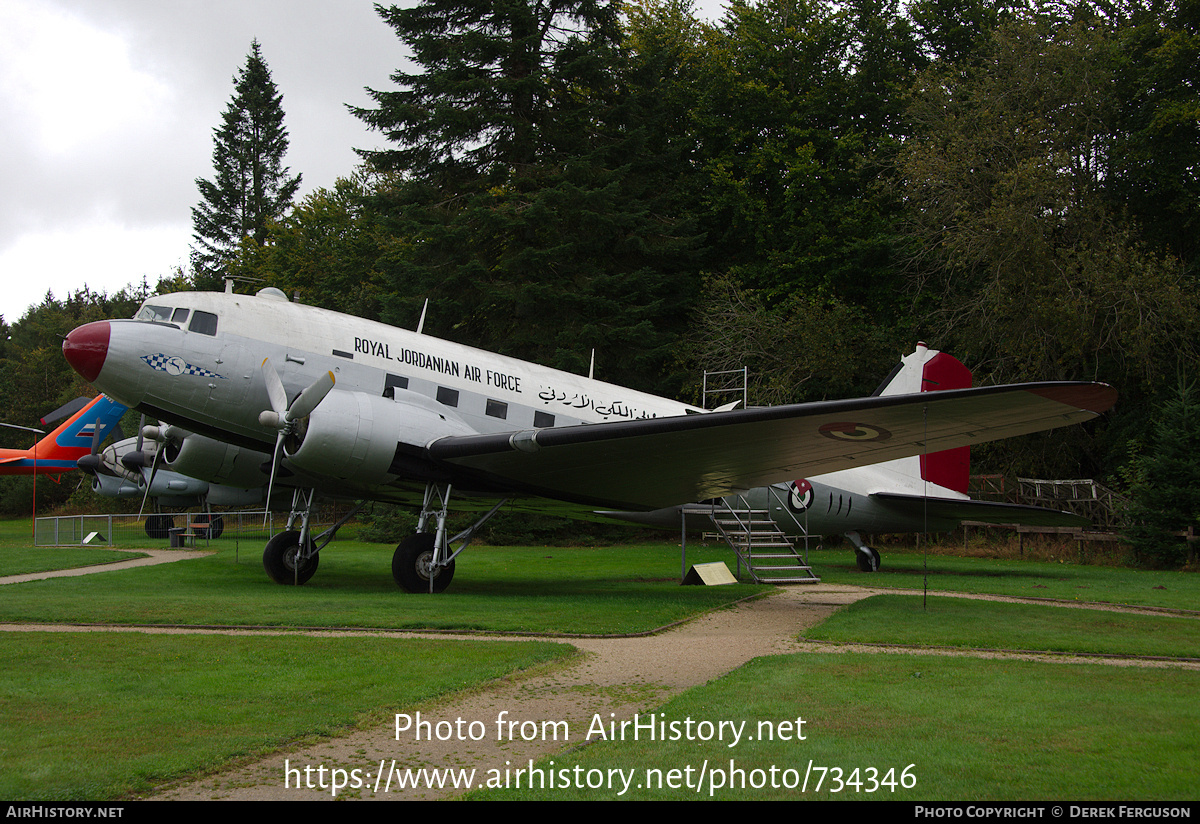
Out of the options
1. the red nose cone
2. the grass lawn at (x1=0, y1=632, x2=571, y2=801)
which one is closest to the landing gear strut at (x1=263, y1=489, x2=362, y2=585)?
the red nose cone

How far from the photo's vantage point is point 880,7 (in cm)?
3569

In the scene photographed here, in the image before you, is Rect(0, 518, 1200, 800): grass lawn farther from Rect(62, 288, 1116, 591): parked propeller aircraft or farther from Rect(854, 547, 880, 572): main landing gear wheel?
Rect(854, 547, 880, 572): main landing gear wheel

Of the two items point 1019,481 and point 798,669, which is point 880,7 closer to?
point 1019,481

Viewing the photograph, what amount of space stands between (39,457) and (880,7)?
39.6 meters

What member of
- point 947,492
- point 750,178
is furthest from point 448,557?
point 750,178

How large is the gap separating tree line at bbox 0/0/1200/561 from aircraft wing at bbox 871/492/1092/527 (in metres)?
8.24

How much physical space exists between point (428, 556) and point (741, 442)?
5.37 m

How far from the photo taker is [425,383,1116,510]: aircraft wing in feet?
32.1

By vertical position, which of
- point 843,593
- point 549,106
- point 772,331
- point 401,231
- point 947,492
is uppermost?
point 549,106

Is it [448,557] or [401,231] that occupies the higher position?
[401,231]

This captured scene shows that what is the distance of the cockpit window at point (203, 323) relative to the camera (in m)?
12.9

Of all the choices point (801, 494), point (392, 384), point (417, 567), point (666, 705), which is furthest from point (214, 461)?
point (666, 705)

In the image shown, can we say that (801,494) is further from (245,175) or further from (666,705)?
(245,175)

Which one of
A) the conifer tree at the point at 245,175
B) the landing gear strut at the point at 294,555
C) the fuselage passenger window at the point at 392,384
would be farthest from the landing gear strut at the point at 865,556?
the conifer tree at the point at 245,175
